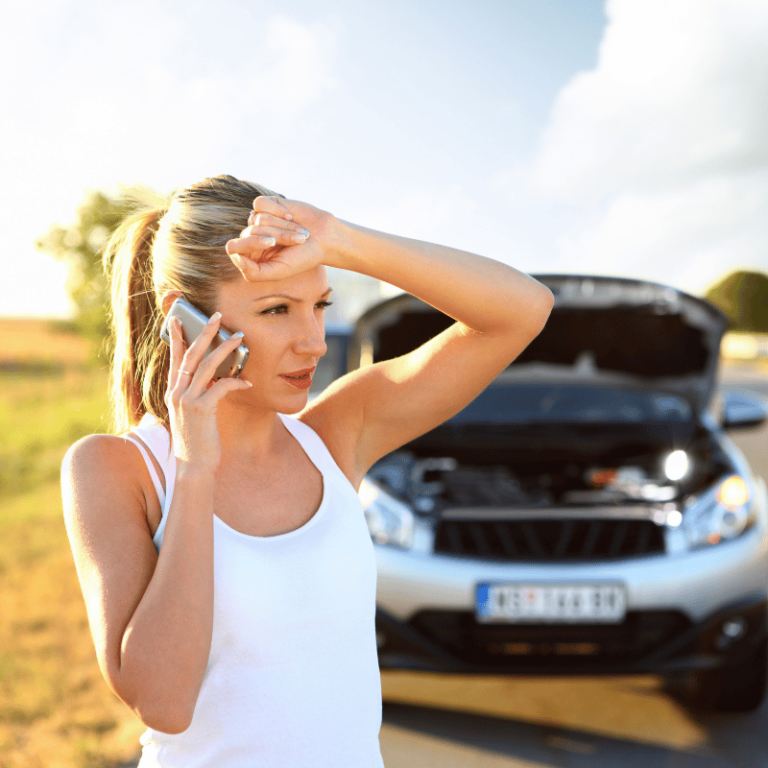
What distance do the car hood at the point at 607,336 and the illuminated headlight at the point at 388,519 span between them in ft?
2.39

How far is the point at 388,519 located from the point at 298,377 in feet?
6.63

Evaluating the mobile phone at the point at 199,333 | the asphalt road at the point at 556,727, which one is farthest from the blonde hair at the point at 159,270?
the asphalt road at the point at 556,727

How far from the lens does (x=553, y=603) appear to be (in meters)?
3.24

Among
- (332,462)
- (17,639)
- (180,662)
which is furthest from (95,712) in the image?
(180,662)

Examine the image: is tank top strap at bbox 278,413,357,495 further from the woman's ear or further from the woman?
the woman's ear

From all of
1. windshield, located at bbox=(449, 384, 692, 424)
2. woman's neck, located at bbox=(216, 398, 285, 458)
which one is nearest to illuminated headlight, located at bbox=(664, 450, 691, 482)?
windshield, located at bbox=(449, 384, 692, 424)

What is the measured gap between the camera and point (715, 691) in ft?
11.5

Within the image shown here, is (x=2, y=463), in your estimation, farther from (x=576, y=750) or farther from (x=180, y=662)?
(x=180, y=662)

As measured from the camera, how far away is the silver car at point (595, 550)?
10.6ft

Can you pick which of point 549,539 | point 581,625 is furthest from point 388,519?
point 581,625

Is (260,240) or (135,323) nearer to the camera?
(260,240)

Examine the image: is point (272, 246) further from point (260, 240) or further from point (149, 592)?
point (149, 592)

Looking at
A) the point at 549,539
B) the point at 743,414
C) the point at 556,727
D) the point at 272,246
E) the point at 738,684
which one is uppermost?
the point at 272,246

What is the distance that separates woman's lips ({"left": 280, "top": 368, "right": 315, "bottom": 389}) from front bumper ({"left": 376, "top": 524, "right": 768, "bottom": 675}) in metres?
1.93
